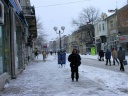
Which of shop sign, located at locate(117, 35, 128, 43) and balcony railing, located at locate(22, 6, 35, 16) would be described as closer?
balcony railing, located at locate(22, 6, 35, 16)

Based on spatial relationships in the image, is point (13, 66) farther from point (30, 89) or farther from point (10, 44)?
point (30, 89)

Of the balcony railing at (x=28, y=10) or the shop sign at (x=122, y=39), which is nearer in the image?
the balcony railing at (x=28, y=10)

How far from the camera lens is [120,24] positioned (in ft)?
152

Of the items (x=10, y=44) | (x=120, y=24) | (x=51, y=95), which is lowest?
(x=51, y=95)

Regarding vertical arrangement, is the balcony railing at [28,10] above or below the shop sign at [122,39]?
above

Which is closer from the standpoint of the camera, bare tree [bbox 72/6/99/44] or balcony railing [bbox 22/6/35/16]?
balcony railing [bbox 22/6/35/16]

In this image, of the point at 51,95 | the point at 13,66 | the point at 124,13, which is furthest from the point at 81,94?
the point at 124,13

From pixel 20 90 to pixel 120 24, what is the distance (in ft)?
126

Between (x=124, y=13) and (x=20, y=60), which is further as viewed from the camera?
(x=124, y=13)

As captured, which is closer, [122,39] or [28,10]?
[28,10]

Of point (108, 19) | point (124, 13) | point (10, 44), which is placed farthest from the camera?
point (108, 19)

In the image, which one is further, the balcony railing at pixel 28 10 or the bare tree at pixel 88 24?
the bare tree at pixel 88 24

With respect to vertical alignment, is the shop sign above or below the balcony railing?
below

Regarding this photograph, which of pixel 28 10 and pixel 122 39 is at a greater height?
pixel 28 10
